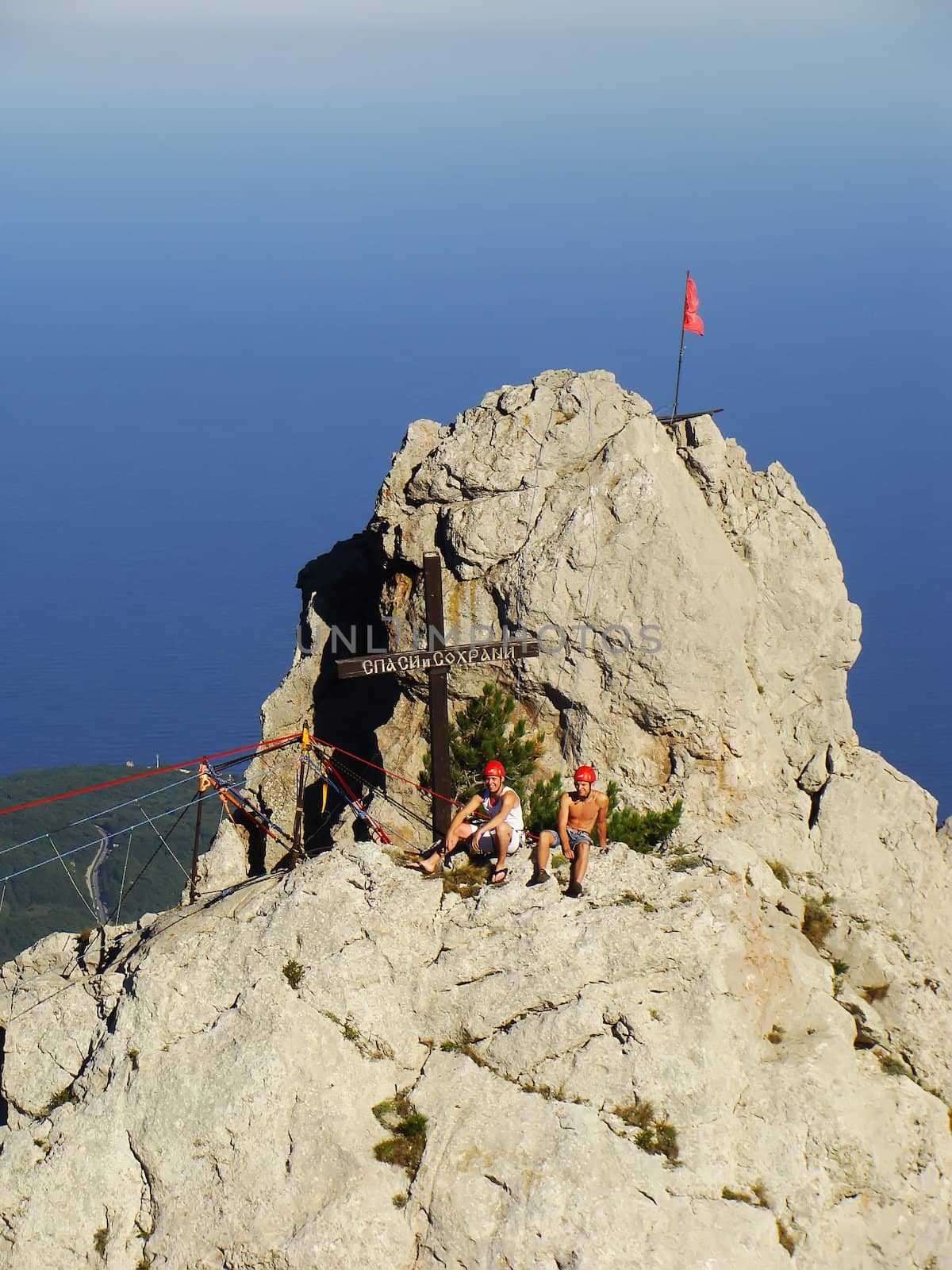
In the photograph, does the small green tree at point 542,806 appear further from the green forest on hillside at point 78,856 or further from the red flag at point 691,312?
the green forest on hillside at point 78,856

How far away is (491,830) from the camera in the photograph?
67.6 ft

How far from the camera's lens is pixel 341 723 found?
2855 cm

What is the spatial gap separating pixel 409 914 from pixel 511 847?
1.88 meters

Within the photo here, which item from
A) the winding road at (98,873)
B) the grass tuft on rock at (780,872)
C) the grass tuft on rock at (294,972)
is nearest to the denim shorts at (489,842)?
the grass tuft on rock at (294,972)

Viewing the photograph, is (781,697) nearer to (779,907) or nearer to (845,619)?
(845,619)

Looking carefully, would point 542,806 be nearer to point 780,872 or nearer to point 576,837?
point 576,837

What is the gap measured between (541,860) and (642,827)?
3.27m

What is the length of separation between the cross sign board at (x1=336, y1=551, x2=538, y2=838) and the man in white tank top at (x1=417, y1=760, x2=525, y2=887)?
3.90 feet

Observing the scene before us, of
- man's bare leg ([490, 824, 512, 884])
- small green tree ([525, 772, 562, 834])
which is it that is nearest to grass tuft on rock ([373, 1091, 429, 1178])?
man's bare leg ([490, 824, 512, 884])

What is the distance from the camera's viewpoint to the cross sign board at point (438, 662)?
73.2ft

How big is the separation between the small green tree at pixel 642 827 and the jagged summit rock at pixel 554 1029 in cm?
104

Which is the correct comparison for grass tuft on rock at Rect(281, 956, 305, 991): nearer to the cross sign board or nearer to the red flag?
the cross sign board

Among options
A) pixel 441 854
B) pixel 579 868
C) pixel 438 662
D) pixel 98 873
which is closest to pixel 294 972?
pixel 441 854

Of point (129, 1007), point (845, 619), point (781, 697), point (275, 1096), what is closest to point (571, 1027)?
point (275, 1096)
